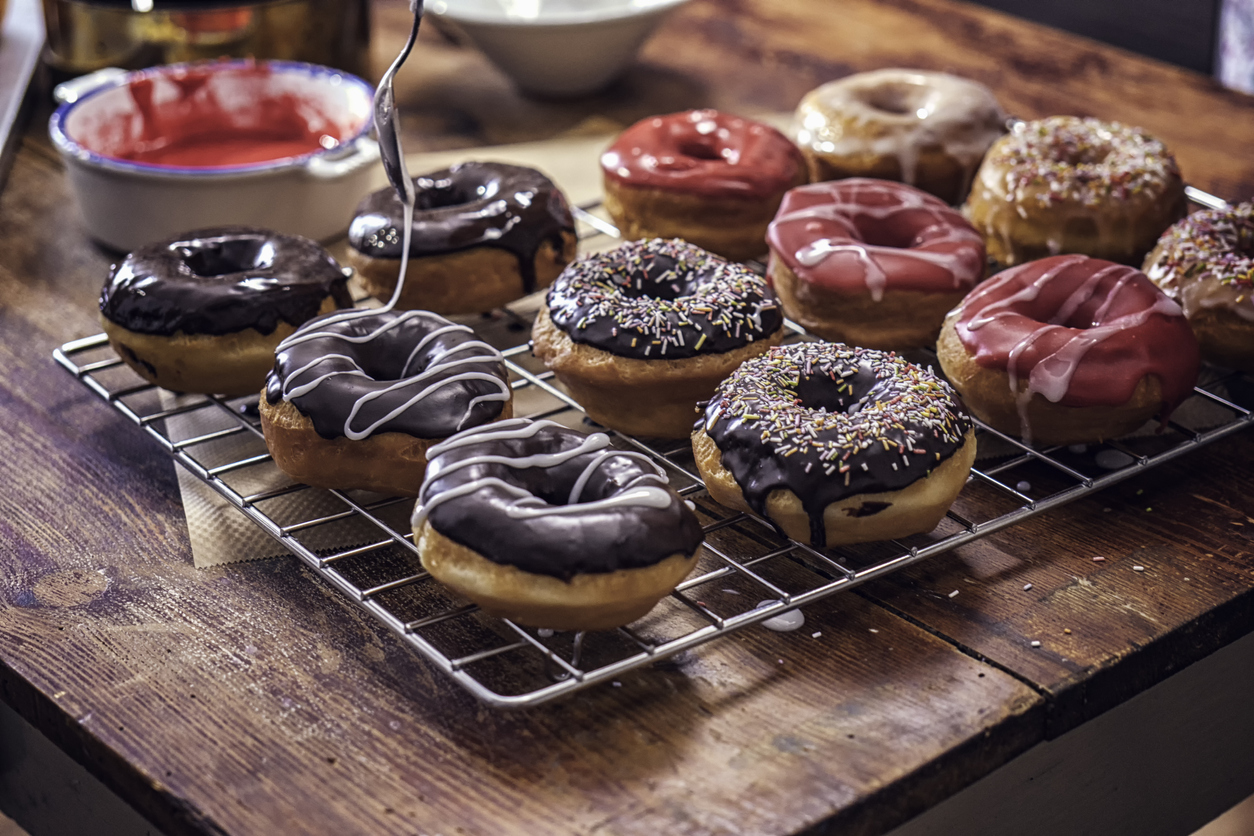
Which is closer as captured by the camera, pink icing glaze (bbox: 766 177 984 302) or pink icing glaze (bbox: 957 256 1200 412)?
pink icing glaze (bbox: 957 256 1200 412)

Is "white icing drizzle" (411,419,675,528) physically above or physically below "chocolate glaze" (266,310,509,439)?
above

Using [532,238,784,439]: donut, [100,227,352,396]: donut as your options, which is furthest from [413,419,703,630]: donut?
[100,227,352,396]: donut

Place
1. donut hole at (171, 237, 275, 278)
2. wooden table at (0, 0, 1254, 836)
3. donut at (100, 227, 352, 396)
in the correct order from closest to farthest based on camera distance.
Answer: wooden table at (0, 0, 1254, 836) → donut at (100, 227, 352, 396) → donut hole at (171, 237, 275, 278)

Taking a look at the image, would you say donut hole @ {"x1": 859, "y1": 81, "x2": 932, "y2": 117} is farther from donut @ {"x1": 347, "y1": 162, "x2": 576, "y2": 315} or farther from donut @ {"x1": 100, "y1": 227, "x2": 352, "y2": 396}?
donut @ {"x1": 100, "y1": 227, "x2": 352, "y2": 396}

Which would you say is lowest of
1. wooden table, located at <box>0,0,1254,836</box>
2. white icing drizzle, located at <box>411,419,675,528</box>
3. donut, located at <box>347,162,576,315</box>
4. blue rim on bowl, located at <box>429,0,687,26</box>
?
wooden table, located at <box>0,0,1254,836</box>

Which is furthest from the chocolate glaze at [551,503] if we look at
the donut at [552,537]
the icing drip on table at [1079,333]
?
the icing drip on table at [1079,333]

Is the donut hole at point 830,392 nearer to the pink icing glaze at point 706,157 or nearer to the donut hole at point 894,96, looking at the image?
the pink icing glaze at point 706,157
